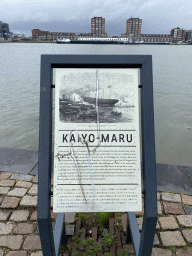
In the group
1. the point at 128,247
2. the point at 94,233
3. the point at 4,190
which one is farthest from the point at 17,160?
the point at 128,247

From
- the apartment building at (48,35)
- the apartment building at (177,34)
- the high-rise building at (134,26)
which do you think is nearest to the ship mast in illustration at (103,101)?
the apartment building at (48,35)

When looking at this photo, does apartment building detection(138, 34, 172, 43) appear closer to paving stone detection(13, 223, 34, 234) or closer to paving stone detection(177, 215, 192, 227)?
paving stone detection(177, 215, 192, 227)

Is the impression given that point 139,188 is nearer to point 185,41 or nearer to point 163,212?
point 163,212

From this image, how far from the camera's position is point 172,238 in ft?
7.55

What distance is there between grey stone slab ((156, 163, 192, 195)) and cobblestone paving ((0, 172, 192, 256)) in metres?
0.11

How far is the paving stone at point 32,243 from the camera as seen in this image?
7.29 ft

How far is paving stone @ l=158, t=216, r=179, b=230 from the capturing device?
2434 millimetres

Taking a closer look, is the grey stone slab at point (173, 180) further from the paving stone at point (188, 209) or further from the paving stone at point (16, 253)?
the paving stone at point (16, 253)

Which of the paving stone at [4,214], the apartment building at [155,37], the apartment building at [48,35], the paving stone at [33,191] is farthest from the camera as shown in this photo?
the apartment building at [48,35]

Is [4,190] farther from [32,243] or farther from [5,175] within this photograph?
[32,243]

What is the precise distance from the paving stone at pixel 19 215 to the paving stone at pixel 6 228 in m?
0.09

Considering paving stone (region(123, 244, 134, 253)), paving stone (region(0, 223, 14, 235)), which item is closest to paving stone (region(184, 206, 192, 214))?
paving stone (region(123, 244, 134, 253))

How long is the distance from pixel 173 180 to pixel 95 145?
2144 millimetres

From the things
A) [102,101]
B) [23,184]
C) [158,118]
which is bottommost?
[23,184]
